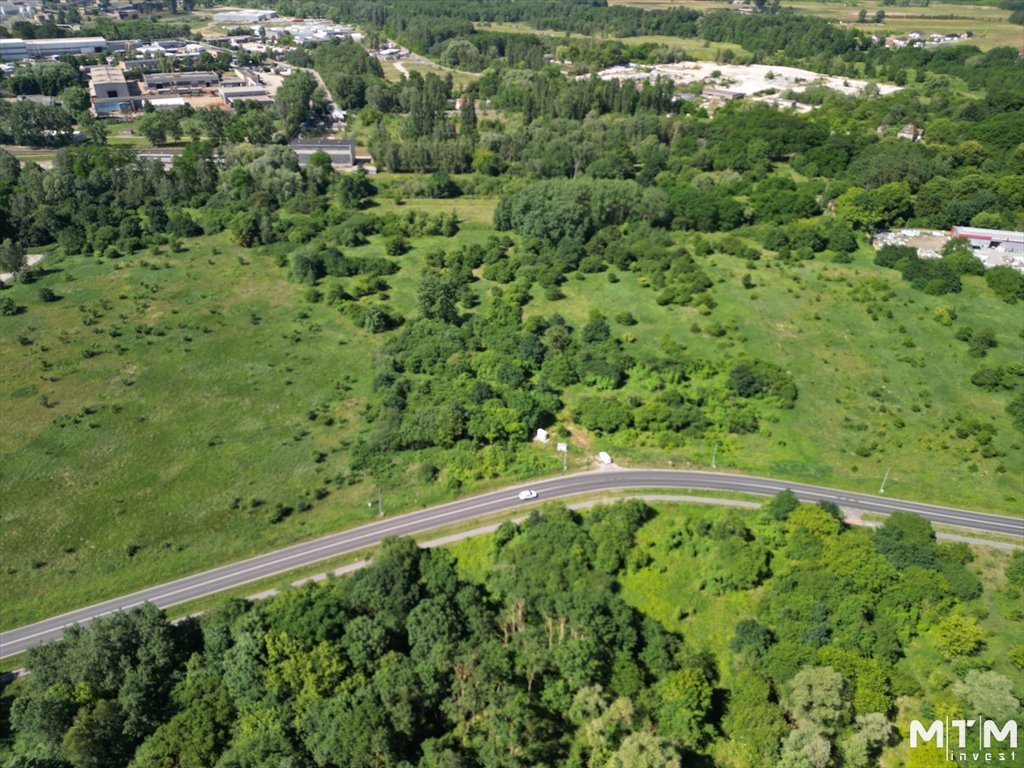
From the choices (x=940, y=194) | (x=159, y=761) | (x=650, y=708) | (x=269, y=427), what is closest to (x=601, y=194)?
(x=940, y=194)

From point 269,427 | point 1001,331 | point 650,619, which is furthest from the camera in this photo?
point 1001,331

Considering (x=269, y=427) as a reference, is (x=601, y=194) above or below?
above

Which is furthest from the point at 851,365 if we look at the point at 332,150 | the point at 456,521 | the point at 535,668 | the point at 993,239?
the point at 332,150

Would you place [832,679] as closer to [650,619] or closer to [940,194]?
[650,619]

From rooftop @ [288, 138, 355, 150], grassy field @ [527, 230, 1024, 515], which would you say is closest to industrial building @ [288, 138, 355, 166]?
rooftop @ [288, 138, 355, 150]

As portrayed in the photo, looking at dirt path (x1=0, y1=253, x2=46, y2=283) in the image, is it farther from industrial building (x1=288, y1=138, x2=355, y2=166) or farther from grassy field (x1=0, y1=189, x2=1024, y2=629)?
industrial building (x1=288, y1=138, x2=355, y2=166)

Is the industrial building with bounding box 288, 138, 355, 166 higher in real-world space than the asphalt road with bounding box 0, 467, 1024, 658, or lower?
higher
